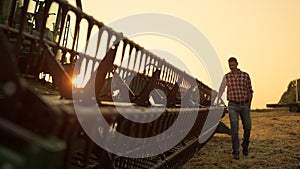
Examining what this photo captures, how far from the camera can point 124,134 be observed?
2848mm

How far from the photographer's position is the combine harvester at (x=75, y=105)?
1233 mm

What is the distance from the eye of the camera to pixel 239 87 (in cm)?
806

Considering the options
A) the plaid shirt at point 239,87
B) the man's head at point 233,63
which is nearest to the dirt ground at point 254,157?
the plaid shirt at point 239,87

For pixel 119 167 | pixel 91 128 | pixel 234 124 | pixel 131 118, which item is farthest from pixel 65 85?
pixel 234 124

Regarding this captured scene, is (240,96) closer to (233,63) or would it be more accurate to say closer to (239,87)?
(239,87)

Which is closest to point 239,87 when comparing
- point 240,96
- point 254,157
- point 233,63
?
point 240,96

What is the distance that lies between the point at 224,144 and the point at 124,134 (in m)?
7.81

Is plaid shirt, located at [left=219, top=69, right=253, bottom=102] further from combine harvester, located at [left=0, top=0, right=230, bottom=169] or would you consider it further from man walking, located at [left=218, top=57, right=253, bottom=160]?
combine harvester, located at [left=0, top=0, right=230, bottom=169]

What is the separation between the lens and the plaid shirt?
804 cm

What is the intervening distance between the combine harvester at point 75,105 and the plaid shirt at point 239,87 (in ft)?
3.85

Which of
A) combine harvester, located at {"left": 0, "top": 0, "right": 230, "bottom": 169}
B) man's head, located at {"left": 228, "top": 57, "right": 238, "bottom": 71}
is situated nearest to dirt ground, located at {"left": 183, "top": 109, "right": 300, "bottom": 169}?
combine harvester, located at {"left": 0, "top": 0, "right": 230, "bottom": 169}

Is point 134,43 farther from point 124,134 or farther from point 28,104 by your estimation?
point 28,104

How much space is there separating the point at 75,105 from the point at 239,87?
21.5 feet

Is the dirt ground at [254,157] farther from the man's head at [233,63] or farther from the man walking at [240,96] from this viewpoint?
the man's head at [233,63]
